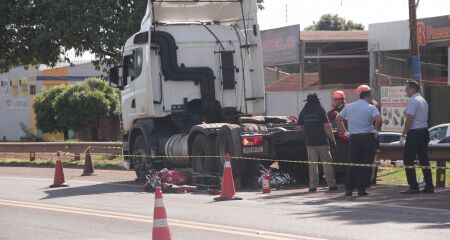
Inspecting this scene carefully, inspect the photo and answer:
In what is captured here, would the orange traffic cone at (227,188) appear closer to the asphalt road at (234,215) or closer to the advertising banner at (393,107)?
the asphalt road at (234,215)

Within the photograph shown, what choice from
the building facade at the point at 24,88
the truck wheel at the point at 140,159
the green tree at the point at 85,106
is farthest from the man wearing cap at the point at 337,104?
the building facade at the point at 24,88

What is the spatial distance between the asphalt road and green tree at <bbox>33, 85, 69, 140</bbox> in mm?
38320

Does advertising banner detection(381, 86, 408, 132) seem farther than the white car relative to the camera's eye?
Yes

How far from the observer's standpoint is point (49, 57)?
102 feet

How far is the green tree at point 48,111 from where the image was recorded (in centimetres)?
5491

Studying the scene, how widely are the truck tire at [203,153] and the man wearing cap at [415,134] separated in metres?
4.25

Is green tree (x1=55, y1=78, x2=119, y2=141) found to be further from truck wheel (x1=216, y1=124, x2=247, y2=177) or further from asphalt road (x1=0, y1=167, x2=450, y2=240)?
truck wheel (x1=216, y1=124, x2=247, y2=177)

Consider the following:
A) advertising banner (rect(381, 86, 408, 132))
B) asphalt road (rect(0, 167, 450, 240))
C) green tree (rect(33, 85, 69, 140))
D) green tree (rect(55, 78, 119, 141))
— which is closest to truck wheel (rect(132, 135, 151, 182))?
asphalt road (rect(0, 167, 450, 240))

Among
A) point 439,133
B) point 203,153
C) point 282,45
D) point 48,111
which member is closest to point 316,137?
point 203,153

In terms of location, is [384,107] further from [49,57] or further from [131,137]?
[131,137]

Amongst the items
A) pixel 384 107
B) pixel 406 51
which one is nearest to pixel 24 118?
pixel 406 51

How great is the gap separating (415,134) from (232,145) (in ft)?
12.0

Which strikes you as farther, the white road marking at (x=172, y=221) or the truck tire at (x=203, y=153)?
the truck tire at (x=203, y=153)

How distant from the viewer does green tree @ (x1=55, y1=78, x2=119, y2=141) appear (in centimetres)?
5191
